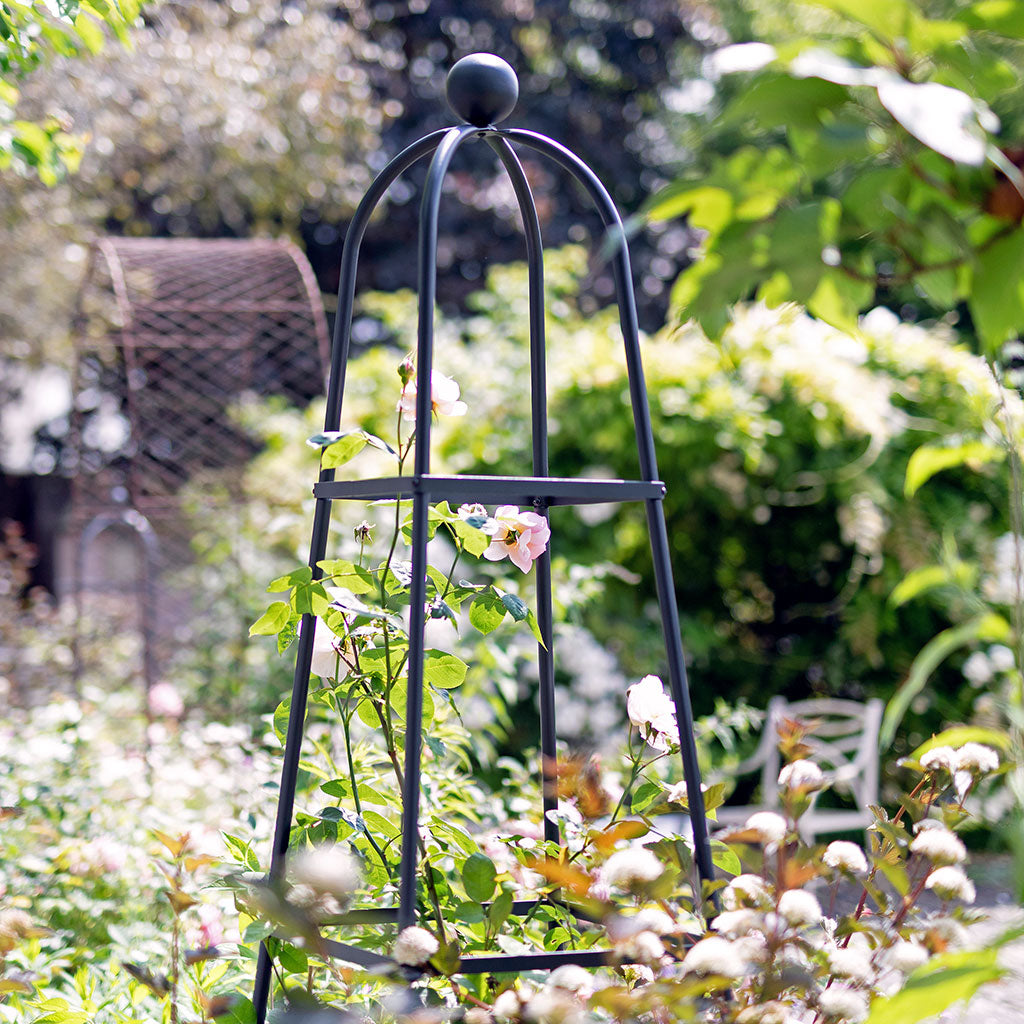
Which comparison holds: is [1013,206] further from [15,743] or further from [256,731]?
[256,731]

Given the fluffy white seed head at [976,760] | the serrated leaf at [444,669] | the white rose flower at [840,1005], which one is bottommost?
the white rose flower at [840,1005]

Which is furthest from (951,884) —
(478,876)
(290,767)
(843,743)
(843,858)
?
(843,743)

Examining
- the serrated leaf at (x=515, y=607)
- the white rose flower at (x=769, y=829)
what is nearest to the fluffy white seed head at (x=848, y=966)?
the white rose flower at (x=769, y=829)

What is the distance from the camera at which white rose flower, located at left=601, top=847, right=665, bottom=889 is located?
2.76ft

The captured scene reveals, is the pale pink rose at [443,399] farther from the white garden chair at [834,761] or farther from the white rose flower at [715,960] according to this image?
the white garden chair at [834,761]

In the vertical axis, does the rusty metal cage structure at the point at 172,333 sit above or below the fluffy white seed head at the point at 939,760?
above

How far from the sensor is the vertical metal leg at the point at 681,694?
108 cm

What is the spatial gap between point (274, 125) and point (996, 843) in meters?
5.43

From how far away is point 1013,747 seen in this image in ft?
2.76

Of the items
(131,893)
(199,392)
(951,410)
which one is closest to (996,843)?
(951,410)

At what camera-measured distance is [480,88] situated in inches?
45.6

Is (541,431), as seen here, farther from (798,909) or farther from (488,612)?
(798,909)

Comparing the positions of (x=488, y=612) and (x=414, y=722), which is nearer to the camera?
(x=414, y=722)

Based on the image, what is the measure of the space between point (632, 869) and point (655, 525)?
42cm
